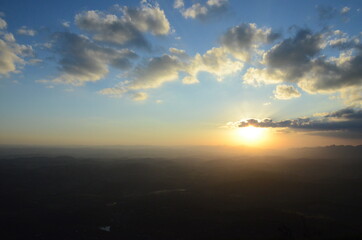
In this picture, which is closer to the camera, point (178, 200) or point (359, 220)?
point (359, 220)

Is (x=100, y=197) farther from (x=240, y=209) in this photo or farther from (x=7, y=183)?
(x=7, y=183)

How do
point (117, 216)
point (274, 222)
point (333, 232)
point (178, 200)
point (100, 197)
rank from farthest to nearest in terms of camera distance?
point (100, 197) < point (178, 200) < point (117, 216) < point (274, 222) < point (333, 232)

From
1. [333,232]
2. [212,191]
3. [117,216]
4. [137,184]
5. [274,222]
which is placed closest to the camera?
[333,232]

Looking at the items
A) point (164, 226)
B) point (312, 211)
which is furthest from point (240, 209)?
point (164, 226)

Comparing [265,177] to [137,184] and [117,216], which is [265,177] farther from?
[117,216]

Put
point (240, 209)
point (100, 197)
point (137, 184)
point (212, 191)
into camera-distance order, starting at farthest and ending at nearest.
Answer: point (137, 184) → point (212, 191) → point (100, 197) → point (240, 209)

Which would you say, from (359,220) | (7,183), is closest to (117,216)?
(359,220)

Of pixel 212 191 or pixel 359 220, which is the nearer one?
pixel 359 220

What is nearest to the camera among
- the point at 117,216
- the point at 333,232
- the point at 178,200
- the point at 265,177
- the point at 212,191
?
the point at 333,232
